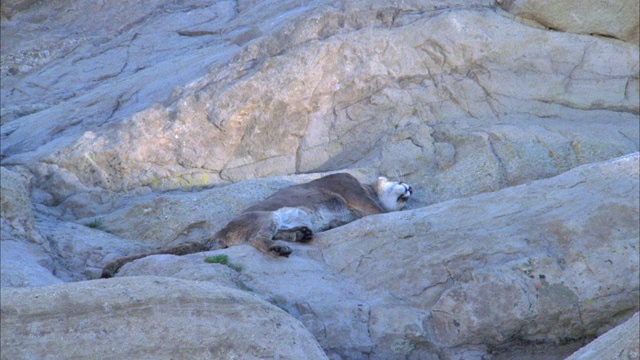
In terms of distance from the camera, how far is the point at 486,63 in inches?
420

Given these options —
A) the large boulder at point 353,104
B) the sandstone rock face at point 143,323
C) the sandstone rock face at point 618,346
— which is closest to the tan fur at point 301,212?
the large boulder at point 353,104

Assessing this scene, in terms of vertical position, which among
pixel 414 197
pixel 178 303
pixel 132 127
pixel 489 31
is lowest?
pixel 414 197

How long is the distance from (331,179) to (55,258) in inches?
117

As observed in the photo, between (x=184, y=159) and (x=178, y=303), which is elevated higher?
(x=178, y=303)

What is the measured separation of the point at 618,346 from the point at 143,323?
2363 millimetres

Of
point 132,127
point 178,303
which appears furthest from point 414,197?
point 178,303

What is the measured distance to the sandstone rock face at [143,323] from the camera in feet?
14.6

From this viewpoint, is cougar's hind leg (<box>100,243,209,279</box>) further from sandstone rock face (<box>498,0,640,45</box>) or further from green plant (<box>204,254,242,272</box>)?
sandstone rock face (<box>498,0,640,45</box>)

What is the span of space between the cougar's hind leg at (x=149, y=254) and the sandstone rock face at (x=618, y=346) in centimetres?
440

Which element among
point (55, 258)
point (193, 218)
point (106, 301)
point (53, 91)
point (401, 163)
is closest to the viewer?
point (106, 301)

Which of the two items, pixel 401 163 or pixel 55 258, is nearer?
pixel 55 258

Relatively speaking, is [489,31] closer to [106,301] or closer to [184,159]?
[184,159]

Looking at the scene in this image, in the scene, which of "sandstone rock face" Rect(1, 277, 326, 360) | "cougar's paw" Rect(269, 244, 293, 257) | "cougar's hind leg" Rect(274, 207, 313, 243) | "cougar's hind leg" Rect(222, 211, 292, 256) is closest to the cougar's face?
"cougar's hind leg" Rect(274, 207, 313, 243)

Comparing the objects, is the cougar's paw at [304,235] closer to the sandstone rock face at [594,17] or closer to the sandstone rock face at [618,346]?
the sandstone rock face at [618,346]
